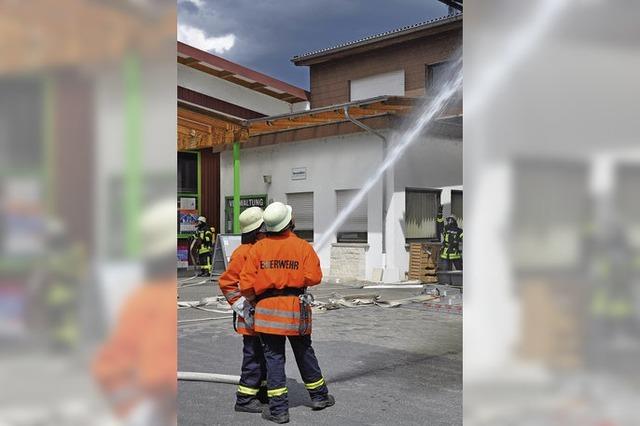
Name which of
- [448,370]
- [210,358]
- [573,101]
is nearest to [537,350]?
[573,101]

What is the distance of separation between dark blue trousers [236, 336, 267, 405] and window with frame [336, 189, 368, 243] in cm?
1038

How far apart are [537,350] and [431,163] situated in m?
14.0

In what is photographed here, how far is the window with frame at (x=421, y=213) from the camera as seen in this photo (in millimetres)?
15203

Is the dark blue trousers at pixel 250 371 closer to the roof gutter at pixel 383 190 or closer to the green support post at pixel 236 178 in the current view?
the roof gutter at pixel 383 190

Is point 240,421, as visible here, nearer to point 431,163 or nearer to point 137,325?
point 137,325

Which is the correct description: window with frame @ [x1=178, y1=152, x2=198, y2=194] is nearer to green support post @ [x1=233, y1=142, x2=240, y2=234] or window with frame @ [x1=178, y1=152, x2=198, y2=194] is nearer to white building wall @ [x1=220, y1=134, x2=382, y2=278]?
white building wall @ [x1=220, y1=134, x2=382, y2=278]

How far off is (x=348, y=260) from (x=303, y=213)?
2.05 meters

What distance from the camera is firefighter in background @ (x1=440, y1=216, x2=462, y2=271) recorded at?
1368 centimetres

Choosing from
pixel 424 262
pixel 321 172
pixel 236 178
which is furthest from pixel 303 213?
pixel 424 262

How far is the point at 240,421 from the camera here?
475cm

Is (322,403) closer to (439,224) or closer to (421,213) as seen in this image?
(439,224)

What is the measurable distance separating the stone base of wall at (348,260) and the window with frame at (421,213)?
1120 millimetres

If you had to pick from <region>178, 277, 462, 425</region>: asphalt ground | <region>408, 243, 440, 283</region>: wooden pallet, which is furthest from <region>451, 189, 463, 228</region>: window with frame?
<region>178, 277, 462, 425</region>: asphalt ground

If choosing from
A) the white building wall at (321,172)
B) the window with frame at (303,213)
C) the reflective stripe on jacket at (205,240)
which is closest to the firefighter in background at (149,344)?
the white building wall at (321,172)
